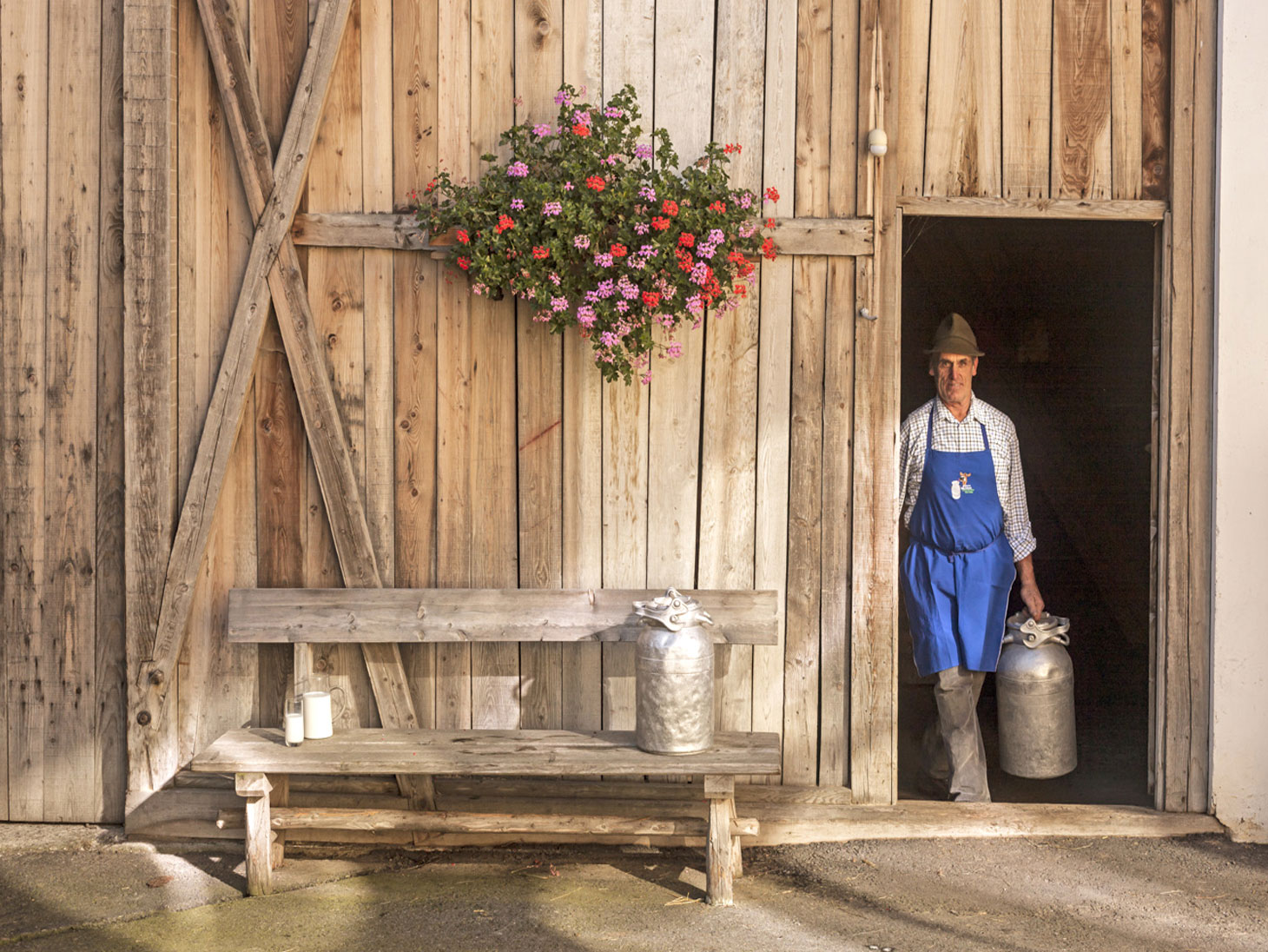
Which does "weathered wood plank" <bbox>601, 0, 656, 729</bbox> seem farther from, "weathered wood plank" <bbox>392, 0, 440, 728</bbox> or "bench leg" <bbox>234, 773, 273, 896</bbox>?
"bench leg" <bbox>234, 773, 273, 896</bbox>

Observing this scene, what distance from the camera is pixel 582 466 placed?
4562 millimetres

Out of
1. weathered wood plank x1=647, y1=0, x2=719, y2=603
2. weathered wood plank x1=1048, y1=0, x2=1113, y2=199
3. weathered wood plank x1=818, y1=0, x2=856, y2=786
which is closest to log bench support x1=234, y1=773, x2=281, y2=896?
weathered wood plank x1=647, y1=0, x2=719, y2=603

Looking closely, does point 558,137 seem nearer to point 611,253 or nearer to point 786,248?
point 611,253

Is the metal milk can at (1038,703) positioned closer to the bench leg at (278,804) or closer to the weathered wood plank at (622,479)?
the weathered wood plank at (622,479)

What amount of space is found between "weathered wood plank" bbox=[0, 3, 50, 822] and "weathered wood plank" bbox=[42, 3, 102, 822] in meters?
0.02

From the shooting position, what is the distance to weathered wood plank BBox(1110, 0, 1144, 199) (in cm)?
456

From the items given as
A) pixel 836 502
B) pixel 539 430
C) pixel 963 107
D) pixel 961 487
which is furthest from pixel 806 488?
pixel 963 107

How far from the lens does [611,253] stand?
13.5ft

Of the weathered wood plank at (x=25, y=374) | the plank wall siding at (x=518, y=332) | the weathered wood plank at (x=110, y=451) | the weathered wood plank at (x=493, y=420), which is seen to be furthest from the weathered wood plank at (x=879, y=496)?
the weathered wood plank at (x=25, y=374)

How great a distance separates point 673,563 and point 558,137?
1640 millimetres

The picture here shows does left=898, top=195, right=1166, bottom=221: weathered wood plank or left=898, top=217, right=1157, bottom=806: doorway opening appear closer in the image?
left=898, top=195, right=1166, bottom=221: weathered wood plank

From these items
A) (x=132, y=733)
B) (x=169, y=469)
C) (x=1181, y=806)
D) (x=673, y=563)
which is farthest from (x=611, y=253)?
(x=1181, y=806)

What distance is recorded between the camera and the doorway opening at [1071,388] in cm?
729

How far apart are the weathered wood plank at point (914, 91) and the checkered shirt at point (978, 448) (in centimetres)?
95
